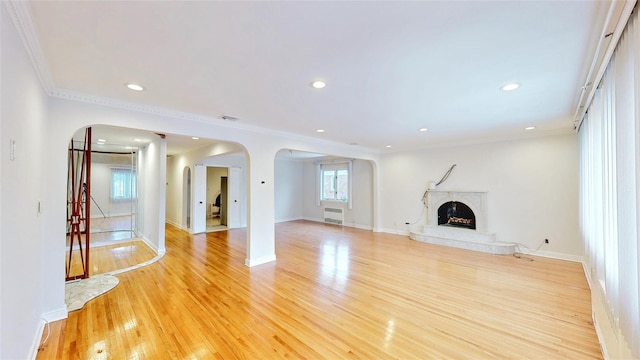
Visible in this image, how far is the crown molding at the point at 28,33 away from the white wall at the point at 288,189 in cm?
730

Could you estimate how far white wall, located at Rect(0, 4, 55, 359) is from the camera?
1424 mm

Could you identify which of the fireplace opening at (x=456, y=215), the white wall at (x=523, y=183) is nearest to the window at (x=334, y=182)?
the white wall at (x=523, y=183)

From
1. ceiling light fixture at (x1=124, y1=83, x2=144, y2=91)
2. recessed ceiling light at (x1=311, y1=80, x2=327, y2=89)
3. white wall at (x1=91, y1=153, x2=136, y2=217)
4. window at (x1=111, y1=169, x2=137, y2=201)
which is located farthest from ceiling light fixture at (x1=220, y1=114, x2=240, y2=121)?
window at (x1=111, y1=169, x2=137, y2=201)

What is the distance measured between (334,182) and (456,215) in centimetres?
422

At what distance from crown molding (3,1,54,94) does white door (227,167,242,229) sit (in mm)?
5776

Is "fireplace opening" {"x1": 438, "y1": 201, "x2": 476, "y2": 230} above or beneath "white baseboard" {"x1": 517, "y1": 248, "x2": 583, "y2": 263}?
above

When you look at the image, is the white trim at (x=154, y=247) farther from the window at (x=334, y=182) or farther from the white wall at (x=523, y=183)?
the white wall at (x=523, y=183)

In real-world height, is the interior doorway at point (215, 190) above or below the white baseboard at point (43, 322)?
above

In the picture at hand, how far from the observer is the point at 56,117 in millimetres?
2693

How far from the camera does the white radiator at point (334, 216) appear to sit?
29.2ft

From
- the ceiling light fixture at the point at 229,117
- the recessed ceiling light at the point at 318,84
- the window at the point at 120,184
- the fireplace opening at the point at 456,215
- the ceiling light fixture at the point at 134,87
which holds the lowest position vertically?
the fireplace opening at the point at 456,215

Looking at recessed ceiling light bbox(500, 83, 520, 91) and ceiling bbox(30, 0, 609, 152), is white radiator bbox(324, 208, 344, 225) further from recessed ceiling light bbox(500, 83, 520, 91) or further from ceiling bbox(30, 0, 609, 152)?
recessed ceiling light bbox(500, 83, 520, 91)

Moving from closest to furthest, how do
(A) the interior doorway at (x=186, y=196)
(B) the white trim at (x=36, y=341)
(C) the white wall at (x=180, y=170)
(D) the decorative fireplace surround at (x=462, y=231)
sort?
(B) the white trim at (x=36, y=341), (D) the decorative fireplace surround at (x=462, y=231), (C) the white wall at (x=180, y=170), (A) the interior doorway at (x=186, y=196)

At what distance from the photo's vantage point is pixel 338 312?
284 cm
